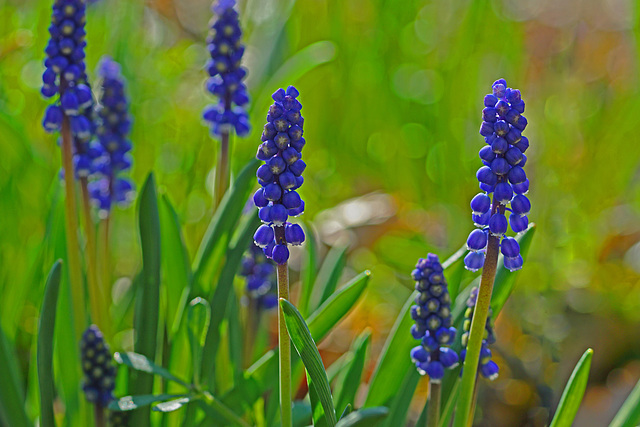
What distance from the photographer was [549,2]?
272 inches

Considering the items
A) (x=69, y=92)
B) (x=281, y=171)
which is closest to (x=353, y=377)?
(x=281, y=171)

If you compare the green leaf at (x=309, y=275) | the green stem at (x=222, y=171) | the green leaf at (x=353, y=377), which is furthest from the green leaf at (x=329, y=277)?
the green stem at (x=222, y=171)

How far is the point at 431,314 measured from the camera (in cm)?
160

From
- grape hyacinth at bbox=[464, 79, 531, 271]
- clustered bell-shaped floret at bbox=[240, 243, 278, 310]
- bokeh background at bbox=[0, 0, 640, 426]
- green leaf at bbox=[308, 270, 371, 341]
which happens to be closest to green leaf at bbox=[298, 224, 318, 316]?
bokeh background at bbox=[0, 0, 640, 426]

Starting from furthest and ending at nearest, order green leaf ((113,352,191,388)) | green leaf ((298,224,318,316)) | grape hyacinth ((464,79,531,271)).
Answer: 1. green leaf ((298,224,318,316))
2. green leaf ((113,352,191,388))
3. grape hyacinth ((464,79,531,271))

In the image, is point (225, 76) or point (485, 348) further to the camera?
point (225, 76)

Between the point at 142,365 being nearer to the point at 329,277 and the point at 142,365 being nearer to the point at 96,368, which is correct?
the point at 96,368

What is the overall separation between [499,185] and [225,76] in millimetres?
1115

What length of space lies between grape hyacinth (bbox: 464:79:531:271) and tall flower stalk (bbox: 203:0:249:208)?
1.00 m

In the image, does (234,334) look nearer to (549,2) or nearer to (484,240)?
(484,240)

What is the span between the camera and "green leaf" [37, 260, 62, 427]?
1823mm

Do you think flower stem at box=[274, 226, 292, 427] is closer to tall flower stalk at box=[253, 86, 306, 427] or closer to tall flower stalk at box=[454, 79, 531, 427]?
tall flower stalk at box=[253, 86, 306, 427]

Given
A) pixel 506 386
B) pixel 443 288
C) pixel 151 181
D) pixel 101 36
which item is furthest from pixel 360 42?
pixel 443 288

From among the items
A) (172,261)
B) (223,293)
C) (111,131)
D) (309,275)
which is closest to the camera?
(223,293)
